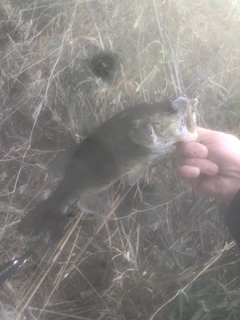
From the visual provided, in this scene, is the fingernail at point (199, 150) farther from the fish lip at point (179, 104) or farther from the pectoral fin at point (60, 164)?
the pectoral fin at point (60, 164)

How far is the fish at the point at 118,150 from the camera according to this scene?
6.26 ft

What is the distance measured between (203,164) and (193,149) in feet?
0.42

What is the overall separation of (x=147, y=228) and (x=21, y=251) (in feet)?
2.98

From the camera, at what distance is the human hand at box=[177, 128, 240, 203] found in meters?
2.06

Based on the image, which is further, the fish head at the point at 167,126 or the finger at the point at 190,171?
the finger at the point at 190,171

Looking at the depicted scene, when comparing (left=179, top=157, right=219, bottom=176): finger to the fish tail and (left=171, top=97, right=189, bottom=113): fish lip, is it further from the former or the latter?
the fish tail

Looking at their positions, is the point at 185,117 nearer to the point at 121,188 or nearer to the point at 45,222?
the point at 121,188

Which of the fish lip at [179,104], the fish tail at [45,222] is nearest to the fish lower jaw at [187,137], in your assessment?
the fish lip at [179,104]

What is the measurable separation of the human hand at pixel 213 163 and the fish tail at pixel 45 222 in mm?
773

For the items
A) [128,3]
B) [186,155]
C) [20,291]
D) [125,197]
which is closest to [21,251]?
[20,291]

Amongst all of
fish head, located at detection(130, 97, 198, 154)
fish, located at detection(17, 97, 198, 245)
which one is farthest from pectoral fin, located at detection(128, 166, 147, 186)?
fish head, located at detection(130, 97, 198, 154)

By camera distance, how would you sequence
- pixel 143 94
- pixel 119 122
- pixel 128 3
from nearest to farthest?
pixel 119 122 < pixel 143 94 < pixel 128 3

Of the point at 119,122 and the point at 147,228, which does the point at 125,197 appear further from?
the point at 119,122

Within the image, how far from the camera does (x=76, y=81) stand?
2.68 m
